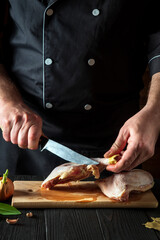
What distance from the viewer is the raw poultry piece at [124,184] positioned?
1.70 m

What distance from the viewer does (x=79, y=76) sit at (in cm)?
196

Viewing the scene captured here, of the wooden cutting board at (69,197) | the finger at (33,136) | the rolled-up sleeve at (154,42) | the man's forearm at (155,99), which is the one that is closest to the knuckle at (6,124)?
the finger at (33,136)

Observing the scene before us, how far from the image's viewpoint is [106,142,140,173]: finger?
1.72 metres

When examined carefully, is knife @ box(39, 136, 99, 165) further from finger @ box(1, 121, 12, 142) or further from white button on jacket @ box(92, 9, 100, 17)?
white button on jacket @ box(92, 9, 100, 17)

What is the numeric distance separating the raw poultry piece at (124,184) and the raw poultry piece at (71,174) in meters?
0.07

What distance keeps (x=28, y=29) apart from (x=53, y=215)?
0.91 metres

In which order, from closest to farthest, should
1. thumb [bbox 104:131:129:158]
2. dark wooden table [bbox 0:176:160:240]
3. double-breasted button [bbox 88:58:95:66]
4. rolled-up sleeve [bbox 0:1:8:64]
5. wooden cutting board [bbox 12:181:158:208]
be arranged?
dark wooden table [bbox 0:176:160:240]
wooden cutting board [bbox 12:181:158:208]
thumb [bbox 104:131:129:158]
double-breasted button [bbox 88:58:95:66]
rolled-up sleeve [bbox 0:1:8:64]

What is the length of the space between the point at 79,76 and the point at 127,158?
1.63 feet

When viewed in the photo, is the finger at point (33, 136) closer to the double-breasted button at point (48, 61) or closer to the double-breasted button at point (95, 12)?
the double-breasted button at point (48, 61)

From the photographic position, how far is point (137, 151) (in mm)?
1733

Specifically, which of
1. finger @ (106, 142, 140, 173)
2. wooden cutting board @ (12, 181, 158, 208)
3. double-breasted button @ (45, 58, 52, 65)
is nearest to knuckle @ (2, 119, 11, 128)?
wooden cutting board @ (12, 181, 158, 208)

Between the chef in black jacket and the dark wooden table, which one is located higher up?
the chef in black jacket

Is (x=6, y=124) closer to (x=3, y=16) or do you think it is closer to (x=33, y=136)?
(x=33, y=136)

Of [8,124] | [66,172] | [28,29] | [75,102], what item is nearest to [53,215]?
[66,172]
